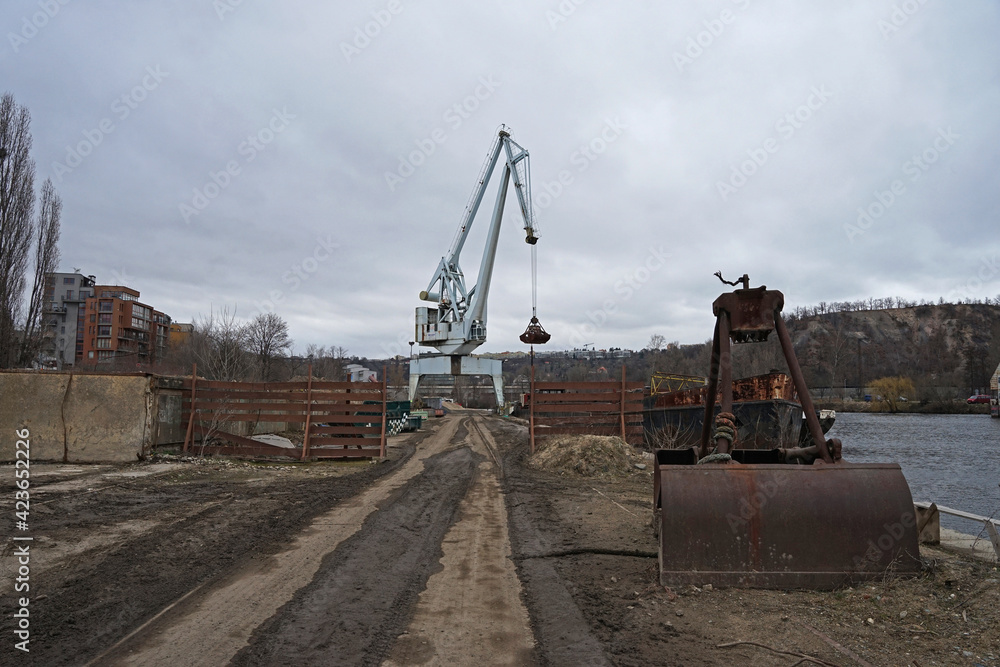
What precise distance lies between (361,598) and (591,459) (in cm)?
814

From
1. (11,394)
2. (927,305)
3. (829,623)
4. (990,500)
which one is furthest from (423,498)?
(927,305)

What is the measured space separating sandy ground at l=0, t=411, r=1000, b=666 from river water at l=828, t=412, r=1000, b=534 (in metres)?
7.95

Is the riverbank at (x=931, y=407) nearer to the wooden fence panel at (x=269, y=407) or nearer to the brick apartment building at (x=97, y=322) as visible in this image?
the wooden fence panel at (x=269, y=407)

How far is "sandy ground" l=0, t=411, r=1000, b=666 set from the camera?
3262 mm

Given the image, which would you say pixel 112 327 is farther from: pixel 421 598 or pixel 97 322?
pixel 421 598

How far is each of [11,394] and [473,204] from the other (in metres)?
29.5

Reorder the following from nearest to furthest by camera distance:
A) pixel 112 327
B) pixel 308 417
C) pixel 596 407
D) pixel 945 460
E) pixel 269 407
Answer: pixel 308 417
pixel 269 407
pixel 596 407
pixel 945 460
pixel 112 327

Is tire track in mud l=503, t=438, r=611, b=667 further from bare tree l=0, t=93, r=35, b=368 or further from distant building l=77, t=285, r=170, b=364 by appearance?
distant building l=77, t=285, r=170, b=364

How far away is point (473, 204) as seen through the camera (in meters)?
37.5

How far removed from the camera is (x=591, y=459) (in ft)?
38.6

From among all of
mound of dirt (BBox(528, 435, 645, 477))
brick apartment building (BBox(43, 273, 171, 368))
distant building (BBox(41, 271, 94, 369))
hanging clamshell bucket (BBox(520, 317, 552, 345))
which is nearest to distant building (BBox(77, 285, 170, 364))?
brick apartment building (BBox(43, 273, 171, 368))

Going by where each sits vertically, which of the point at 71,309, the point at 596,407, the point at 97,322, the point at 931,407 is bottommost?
the point at 931,407

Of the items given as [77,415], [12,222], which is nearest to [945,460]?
[77,415]

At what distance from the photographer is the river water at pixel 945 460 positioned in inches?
520
